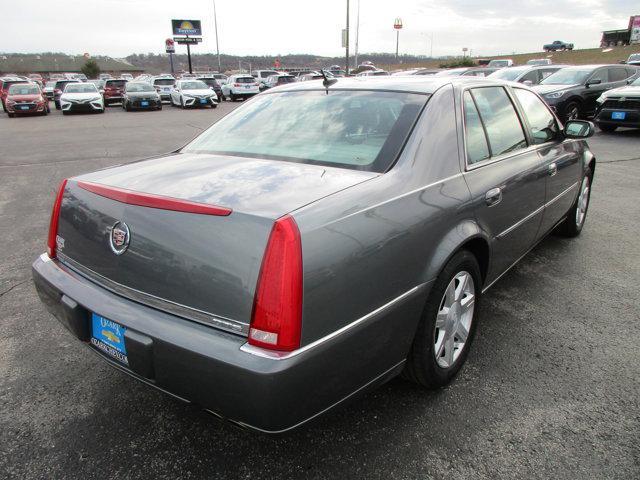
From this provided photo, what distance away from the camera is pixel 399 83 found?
2797 millimetres

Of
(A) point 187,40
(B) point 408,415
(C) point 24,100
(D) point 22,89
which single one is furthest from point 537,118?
(A) point 187,40

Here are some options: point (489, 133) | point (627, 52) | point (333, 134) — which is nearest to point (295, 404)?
point (333, 134)

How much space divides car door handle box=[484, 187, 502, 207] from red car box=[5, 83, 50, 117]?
2315cm

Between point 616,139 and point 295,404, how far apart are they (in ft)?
43.1

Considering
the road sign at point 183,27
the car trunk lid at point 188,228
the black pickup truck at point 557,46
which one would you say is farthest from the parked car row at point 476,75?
the black pickup truck at point 557,46

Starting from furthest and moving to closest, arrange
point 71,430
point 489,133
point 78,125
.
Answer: point 78,125 → point 489,133 → point 71,430

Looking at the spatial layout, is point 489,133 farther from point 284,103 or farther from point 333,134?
point 284,103

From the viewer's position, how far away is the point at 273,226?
64.7 inches

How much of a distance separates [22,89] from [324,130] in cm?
2354

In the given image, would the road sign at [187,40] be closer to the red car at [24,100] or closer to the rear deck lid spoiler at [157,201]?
the red car at [24,100]

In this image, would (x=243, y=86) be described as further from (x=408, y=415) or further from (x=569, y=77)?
(x=408, y=415)

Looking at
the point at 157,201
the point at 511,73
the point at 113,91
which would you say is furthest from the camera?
the point at 113,91

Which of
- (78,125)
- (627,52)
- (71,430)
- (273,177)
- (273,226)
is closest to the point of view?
(273,226)

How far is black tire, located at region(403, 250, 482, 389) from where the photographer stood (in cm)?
225
